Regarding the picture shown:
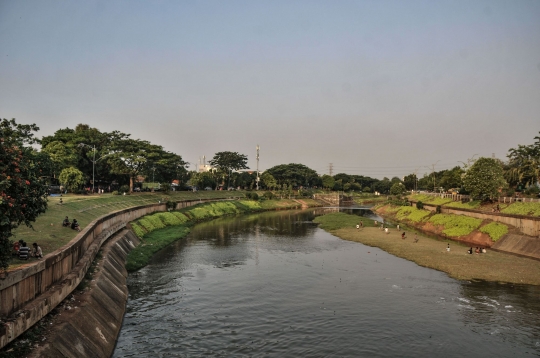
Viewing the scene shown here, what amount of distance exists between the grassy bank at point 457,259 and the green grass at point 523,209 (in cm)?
852

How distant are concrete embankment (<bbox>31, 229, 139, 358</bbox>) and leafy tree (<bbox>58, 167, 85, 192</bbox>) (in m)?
41.9

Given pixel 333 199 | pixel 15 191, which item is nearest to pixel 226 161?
pixel 333 199

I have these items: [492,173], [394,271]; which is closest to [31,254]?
[394,271]

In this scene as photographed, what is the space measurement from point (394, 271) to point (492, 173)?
40.0 metres

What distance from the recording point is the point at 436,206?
92250 mm

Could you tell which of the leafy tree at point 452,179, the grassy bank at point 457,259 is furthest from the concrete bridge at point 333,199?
the grassy bank at point 457,259

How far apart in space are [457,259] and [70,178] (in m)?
64.4

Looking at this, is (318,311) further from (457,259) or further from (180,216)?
(180,216)

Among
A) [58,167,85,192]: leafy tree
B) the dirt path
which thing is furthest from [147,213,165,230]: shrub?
the dirt path

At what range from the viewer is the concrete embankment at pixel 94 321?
67.1 ft

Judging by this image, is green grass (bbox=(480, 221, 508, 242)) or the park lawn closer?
the park lawn

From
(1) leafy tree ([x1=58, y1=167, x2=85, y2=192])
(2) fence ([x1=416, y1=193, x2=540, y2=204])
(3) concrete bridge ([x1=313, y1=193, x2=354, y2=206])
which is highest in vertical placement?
(1) leafy tree ([x1=58, y1=167, x2=85, y2=192])

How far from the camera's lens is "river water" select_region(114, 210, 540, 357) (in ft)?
82.0

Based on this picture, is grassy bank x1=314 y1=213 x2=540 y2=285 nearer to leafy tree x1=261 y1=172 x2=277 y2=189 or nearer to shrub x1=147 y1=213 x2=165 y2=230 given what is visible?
shrub x1=147 y1=213 x2=165 y2=230
